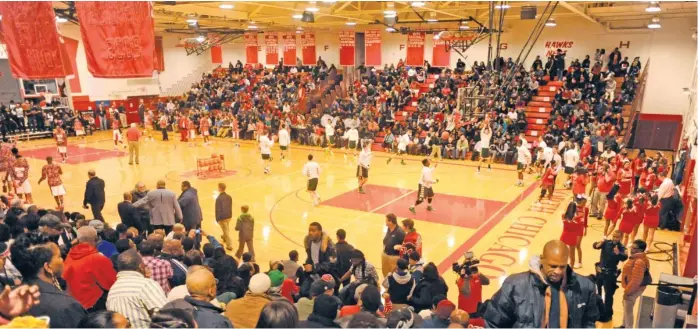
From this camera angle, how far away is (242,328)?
14.0 ft

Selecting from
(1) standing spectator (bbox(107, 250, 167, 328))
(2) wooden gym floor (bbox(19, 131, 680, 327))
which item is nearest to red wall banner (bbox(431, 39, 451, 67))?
(2) wooden gym floor (bbox(19, 131, 680, 327))

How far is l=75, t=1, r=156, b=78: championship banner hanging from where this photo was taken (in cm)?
746

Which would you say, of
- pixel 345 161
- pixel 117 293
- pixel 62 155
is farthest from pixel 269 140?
pixel 117 293

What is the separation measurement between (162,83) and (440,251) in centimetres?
3023

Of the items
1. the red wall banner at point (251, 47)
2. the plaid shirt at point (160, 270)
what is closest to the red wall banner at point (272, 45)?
the red wall banner at point (251, 47)

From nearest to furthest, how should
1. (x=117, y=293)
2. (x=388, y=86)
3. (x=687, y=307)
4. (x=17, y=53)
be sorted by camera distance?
(x=117, y=293), (x=687, y=307), (x=17, y=53), (x=388, y=86)

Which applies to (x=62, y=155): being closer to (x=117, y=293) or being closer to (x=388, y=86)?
(x=388, y=86)

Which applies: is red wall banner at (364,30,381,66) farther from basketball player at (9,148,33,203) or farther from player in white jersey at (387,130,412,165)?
→ basketball player at (9,148,33,203)

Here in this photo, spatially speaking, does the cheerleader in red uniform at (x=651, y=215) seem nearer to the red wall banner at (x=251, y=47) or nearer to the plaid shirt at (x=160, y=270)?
the plaid shirt at (x=160, y=270)

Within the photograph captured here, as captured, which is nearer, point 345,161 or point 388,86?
point 345,161

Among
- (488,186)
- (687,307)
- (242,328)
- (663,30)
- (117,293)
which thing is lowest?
(488,186)

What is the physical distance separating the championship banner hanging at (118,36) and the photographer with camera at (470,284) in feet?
18.4

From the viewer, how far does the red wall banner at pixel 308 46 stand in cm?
2436

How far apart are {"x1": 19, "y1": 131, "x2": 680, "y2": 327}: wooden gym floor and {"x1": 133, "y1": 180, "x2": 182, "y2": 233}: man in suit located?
1887 mm
